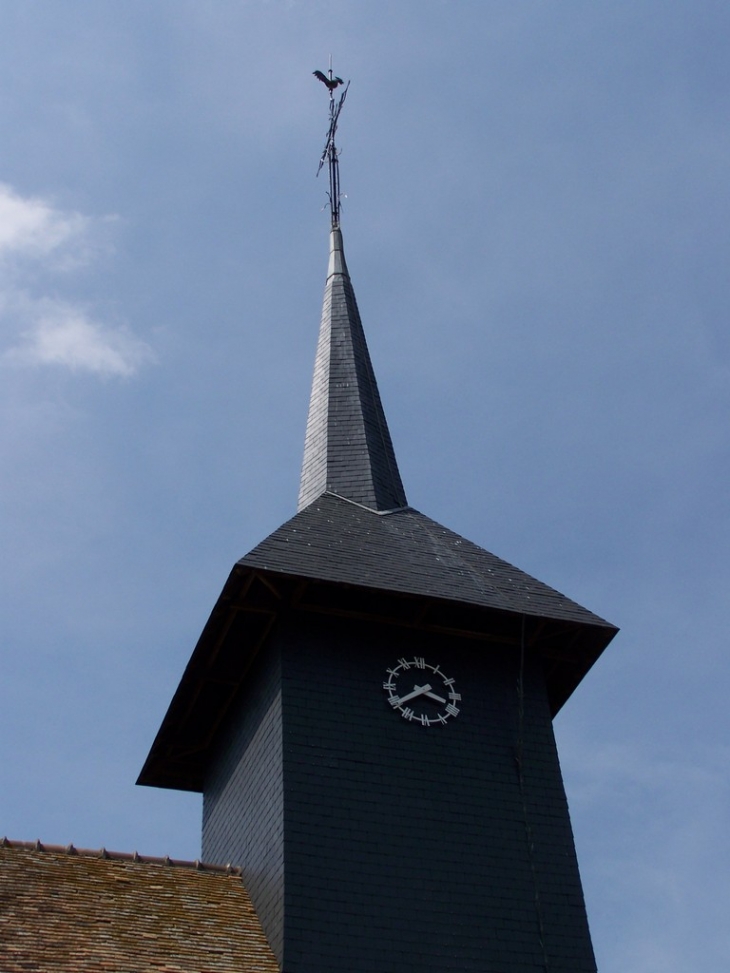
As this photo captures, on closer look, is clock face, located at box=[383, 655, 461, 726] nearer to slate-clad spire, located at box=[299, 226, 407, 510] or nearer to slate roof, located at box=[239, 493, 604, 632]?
slate roof, located at box=[239, 493, 604, 632]

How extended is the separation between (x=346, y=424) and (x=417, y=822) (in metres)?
8.98

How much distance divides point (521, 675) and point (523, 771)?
1.65 m

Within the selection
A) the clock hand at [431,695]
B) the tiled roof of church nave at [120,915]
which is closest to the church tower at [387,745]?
the clock hand at [431,695]

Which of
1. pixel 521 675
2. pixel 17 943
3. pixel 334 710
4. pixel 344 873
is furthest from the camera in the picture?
pixel 521 675

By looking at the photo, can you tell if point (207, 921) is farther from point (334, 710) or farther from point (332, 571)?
point (332, 571)

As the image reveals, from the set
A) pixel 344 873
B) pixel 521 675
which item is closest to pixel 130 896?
pixel 344 873

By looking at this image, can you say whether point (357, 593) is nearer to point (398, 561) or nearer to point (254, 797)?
point (398, 561)

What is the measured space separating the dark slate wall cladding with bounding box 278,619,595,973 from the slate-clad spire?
4384mm

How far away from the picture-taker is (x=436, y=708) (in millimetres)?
21484

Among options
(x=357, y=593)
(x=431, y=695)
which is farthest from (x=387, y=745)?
(x=357, y=593)

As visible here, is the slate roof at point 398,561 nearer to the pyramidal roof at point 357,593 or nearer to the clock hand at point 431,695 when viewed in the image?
the pyramidal roof at point 357,593

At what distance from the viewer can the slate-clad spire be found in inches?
1017

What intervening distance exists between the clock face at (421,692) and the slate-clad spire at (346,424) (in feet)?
13.5

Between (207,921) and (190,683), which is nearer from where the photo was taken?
(207,921)
